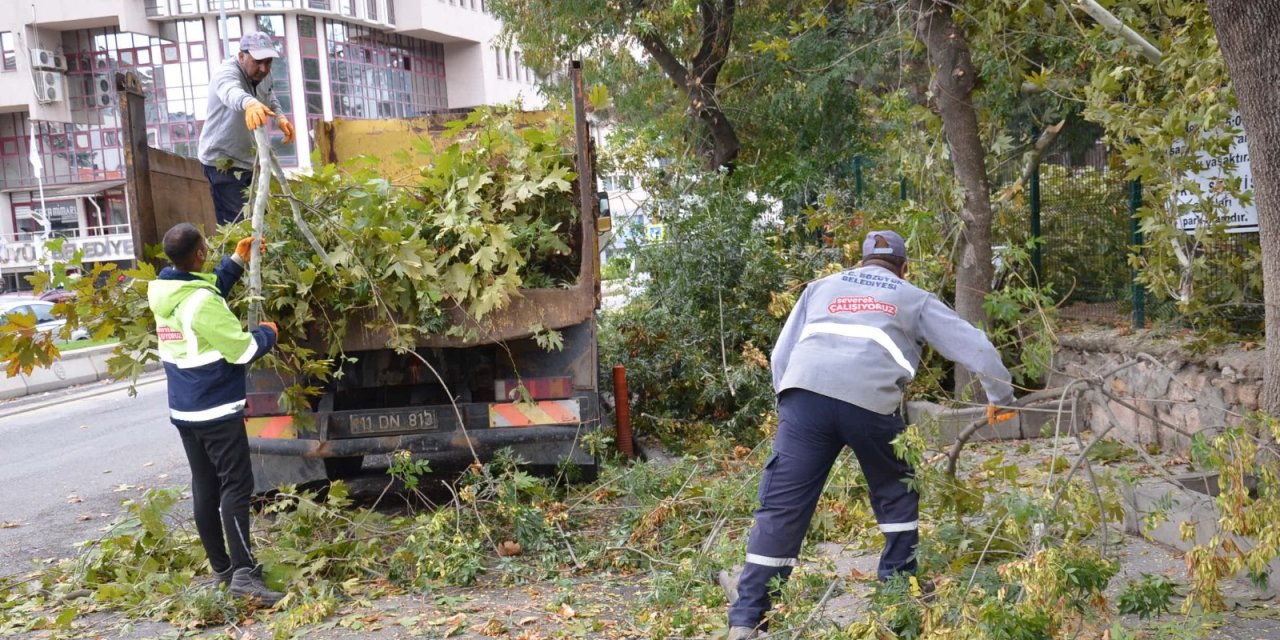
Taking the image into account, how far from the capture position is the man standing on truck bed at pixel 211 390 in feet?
16.5

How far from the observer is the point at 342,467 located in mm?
7141

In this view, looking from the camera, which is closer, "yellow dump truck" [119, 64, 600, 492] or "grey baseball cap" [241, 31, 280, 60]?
"yellow dump truck" [119, 64, 600, 492]

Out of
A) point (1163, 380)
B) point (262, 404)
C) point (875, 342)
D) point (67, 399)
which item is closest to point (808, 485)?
point (875, 342)

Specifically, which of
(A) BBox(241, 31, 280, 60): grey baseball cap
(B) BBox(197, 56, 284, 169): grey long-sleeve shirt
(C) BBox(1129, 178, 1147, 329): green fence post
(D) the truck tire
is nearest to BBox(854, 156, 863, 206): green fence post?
(C) BBox(1129, 178, 1147, 329): green fence post

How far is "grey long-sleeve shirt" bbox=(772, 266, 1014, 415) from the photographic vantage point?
13.5 ft

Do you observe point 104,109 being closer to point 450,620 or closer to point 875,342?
point 450,620

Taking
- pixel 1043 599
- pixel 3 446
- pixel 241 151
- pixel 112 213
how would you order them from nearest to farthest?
1. pixel 1043 599
2. pixel 241 151
3. pixel 3 446
4. pixel 112 213

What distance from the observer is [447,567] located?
5.39m

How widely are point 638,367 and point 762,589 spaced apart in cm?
462

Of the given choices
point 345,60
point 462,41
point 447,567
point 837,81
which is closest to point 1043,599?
point 447,567

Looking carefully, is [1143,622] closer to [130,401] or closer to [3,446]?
[3,446]

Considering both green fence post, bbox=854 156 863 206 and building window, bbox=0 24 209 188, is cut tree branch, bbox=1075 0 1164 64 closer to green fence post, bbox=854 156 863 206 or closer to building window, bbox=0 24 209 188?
green fence post, bbox=854 156 863 206

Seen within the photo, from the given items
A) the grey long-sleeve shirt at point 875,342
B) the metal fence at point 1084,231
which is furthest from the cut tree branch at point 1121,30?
the grey long-sleeve shirt at point 875,342

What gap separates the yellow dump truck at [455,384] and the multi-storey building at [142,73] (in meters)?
37.5
